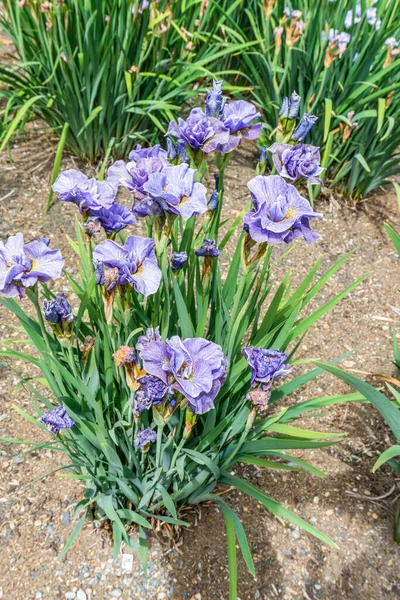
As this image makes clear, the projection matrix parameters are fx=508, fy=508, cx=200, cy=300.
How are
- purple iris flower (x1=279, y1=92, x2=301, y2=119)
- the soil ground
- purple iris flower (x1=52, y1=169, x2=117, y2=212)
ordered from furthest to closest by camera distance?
the soil ground → purple iris flower (x1=279, y1=92, x2=301, y2=119) → purple iris flower (x1=52, y1=169, x2=117, y2=212)

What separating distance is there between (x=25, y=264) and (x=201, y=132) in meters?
0.42

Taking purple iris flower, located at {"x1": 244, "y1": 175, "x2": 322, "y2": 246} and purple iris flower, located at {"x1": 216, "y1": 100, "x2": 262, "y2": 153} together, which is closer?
purple iris flower, located at {"x1": 244, "y1": 175, "x2": 322, "y2": 246}

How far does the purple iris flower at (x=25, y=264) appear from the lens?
3.03ft

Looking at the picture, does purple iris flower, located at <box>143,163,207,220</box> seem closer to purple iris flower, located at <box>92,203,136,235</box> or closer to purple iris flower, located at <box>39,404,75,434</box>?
purple iris flower, located at <box>92,203,136,235</box>

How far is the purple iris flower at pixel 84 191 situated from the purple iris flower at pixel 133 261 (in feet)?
0.33

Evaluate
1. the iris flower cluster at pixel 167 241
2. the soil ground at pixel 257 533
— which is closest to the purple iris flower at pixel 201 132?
the iris flower cluster at pixel 167 241

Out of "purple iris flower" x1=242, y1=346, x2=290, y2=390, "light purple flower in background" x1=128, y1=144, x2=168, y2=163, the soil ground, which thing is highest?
"light purple flower in background" x1=128, y1=144, x2=168, y2=163

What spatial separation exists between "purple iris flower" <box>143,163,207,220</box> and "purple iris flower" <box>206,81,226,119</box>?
0.18 m

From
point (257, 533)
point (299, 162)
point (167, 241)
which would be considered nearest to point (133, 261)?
point (167, 241)

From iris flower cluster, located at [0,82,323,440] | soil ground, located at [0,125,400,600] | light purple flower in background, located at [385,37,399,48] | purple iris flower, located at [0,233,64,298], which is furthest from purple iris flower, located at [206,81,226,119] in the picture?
light purple flower in background, located at [385,37,399,48]

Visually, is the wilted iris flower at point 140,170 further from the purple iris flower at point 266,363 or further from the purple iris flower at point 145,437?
the purple iris flower at point 145,437

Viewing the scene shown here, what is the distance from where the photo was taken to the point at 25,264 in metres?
0.93

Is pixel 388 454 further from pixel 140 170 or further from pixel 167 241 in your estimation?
pixel 140 170

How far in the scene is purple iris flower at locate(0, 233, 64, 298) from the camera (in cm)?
92
